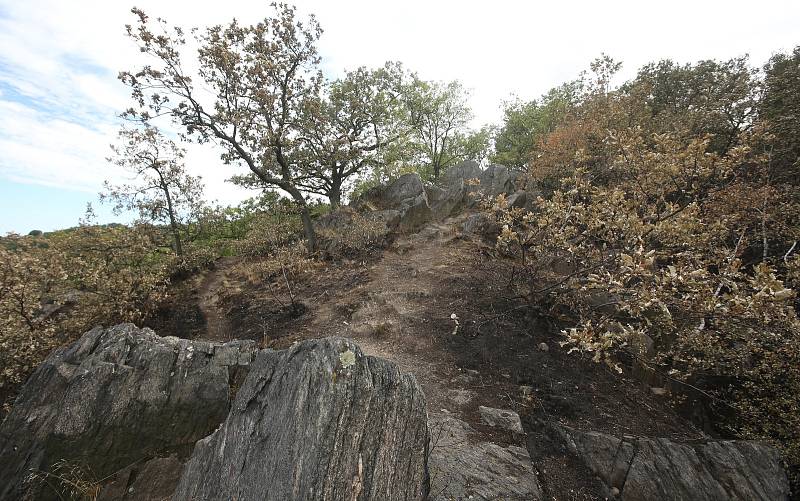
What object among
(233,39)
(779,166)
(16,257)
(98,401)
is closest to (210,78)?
(233,39)

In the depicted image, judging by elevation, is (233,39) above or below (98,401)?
above

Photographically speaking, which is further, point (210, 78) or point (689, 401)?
point (210, 78)

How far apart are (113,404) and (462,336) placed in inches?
326

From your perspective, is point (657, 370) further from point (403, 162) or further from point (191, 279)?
point (191, 279)

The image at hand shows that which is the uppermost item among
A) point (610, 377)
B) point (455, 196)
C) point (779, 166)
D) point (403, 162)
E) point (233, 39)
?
point (233, 39)

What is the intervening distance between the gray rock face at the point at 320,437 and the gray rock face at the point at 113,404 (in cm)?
197

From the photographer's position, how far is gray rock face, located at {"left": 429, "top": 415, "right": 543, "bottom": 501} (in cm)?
473

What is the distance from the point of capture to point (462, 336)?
9.41 meters

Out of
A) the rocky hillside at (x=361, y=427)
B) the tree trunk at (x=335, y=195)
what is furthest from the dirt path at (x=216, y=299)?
the tree trunk at (x=335, y=195)

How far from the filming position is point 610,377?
7684 millimetres

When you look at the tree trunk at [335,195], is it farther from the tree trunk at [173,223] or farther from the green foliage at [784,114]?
the green foliage at [784,114]

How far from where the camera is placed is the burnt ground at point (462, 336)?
639 cm

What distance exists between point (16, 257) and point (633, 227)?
1815 centimetres

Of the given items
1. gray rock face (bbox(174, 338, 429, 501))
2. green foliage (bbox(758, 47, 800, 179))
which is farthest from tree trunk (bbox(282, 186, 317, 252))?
green foliage (bbox(758, 47, 800, 179))
